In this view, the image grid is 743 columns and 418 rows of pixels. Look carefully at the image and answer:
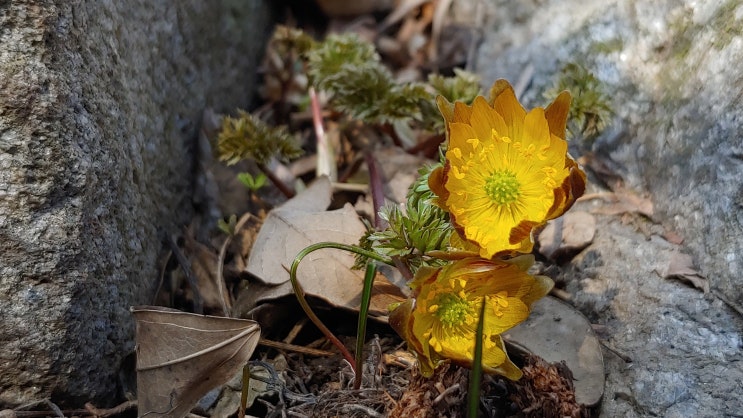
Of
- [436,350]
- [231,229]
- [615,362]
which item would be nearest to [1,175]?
[231,229]

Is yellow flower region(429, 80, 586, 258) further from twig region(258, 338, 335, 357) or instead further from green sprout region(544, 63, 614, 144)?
twig region(258, 338, 335, 357)

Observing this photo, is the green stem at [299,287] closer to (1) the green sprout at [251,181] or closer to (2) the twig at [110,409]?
(2) the twig at [110,409]

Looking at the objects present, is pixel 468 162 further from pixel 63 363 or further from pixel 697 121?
pixel 63 363

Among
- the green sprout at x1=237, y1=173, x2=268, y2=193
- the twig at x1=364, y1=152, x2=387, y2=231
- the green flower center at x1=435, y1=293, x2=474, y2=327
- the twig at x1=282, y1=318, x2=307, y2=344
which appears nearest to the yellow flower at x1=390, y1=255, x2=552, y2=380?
the green flower center at x1=435, y1=293, x2=474, y2=327

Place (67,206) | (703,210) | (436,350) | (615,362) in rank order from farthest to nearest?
(703,210)
(615,362)
(67,206)
(436,350)

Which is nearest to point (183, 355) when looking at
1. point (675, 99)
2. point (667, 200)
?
point (667, 200)

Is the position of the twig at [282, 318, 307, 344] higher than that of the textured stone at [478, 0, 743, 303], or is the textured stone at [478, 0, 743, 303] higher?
the textured stone at [478, 0, 743, 303]


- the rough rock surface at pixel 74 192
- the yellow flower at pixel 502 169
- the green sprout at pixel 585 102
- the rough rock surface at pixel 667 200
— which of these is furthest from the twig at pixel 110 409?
the green sprout at pixel 585 102
